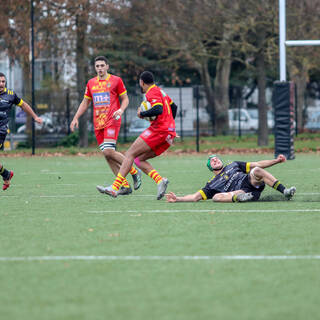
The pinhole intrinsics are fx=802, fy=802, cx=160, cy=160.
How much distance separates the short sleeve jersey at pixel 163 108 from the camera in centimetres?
1135

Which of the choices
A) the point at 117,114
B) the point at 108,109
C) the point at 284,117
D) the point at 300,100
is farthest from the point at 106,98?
the point at 300,100

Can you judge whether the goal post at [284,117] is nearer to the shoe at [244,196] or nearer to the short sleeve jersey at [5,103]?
the short sleeve jersey at [5,103]

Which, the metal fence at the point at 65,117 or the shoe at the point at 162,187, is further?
the metal fence at the point at 65,117

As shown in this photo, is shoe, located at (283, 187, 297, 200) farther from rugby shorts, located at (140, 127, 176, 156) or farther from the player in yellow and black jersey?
the player in yellow and black jersey

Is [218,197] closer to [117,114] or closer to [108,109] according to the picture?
[117,114]

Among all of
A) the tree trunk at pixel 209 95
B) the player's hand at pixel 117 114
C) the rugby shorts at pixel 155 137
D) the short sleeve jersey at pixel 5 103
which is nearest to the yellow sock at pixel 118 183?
the rugby shorts at pixel 155 137

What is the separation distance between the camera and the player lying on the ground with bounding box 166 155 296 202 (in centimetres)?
1059

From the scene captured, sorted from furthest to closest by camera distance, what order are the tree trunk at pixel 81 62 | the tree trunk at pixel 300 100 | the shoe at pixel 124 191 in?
the tree trunk at pixel 300 100
the tree trunk at pixel 81 62
the shoe at pixel 124 191

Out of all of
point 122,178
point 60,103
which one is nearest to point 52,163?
point 60,103

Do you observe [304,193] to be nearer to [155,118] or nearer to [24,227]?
[155,118]

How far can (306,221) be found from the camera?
28.8 feet

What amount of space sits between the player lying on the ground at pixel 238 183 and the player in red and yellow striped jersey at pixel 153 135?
88 cm

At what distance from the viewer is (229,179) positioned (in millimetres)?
10711

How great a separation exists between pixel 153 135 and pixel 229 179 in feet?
4.85
